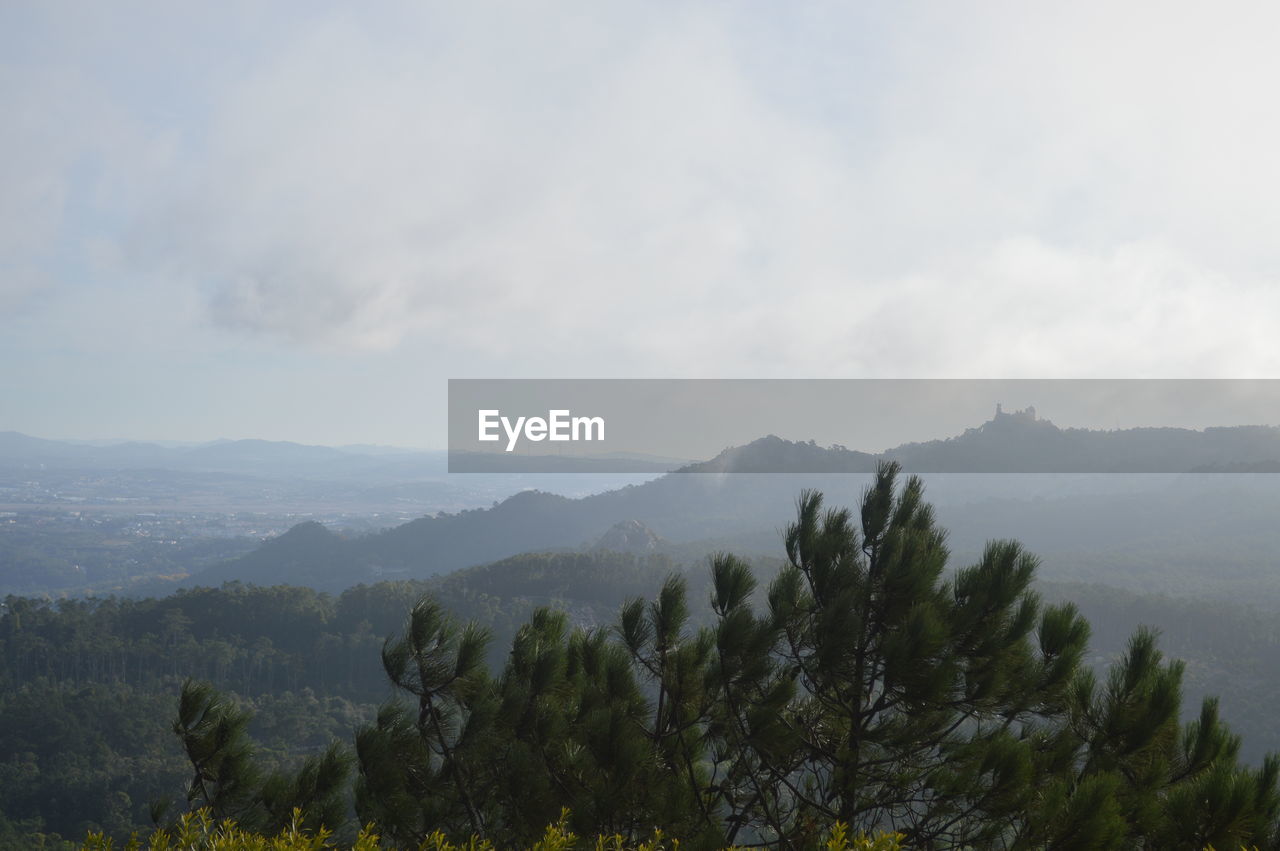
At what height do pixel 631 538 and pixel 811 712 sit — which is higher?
pixel 811 712

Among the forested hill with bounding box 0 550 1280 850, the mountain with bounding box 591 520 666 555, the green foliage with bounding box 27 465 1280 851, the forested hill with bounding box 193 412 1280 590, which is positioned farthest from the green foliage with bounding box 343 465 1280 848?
the forested hill with bounding box 193 412 1280 590

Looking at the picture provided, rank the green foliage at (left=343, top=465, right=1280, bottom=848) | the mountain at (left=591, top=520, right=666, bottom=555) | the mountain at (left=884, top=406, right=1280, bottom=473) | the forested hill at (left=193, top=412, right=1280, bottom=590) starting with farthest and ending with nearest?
the mountain at (left=884, top=406, right=1280, bottom=473)
the forested hill at (left=193, top=412, right=1280, bottom=590)
the mountain at (left=591, top=520, right=666, bottom=555)
the green foliage at (left=343, top=465, right=1280, bottom=848)

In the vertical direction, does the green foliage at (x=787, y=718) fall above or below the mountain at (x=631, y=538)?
above

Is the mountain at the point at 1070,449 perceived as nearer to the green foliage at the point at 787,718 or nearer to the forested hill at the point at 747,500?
the forested hill at the point at 747,500

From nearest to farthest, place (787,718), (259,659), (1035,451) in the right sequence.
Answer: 1. (787,718)
2. (259,659)
3. (1035,451)

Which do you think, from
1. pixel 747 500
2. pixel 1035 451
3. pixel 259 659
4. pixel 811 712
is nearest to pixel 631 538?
pixel 747 500

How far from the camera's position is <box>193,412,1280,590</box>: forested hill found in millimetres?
116938

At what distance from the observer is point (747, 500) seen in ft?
504

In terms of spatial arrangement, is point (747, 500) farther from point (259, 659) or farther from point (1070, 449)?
point (259, 659)

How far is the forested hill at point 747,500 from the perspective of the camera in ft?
384

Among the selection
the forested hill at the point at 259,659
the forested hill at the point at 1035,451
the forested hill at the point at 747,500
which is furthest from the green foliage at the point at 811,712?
the forested hill at the point at 1035,451

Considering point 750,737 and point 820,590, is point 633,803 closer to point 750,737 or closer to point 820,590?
point 750,737

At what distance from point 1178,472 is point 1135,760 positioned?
158184 millimetres

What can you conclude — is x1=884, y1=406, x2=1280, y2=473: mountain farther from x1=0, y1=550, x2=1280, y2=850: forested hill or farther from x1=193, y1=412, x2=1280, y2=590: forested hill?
x1=0, y1=550, x2=1280, y2=850: forested hill
